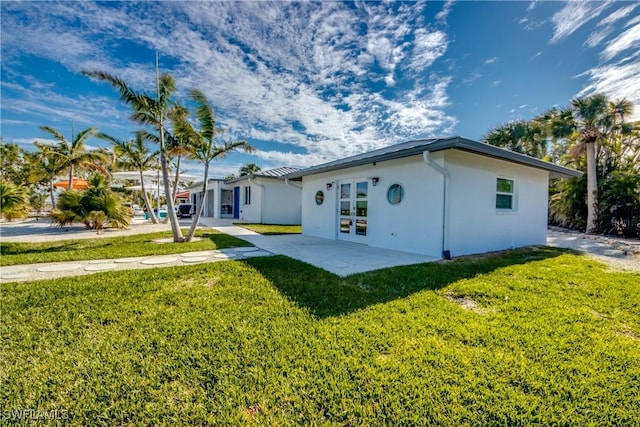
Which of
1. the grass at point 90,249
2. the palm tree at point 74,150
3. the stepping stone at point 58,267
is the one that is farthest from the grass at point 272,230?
the palm tree at point 74,150

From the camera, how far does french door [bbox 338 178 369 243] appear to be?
9.77 metres

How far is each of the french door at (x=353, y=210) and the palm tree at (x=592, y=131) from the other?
1349 cm

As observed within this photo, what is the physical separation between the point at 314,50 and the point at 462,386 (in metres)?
12.4

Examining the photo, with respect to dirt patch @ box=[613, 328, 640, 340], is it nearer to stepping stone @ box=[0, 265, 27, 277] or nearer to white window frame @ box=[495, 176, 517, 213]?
white window frame @ box=[495, 176, 517, 213]

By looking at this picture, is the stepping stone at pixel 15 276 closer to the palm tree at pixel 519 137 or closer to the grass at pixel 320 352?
the grass at pixel 320 352

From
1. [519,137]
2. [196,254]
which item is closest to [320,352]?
[196,254]

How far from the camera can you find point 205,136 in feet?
30.9

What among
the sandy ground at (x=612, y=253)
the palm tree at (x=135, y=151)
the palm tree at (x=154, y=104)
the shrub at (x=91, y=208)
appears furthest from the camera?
the palm tree at (x=135, y=151)

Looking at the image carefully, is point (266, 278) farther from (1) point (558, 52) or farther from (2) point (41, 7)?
(1) point (558, 52)

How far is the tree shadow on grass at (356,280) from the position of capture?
411 cm

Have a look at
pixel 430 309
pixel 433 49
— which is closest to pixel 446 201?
pixel 430 309

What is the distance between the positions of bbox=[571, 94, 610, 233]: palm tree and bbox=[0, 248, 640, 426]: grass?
12.8m

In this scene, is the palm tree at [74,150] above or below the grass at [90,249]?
above

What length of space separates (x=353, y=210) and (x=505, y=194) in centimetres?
514
